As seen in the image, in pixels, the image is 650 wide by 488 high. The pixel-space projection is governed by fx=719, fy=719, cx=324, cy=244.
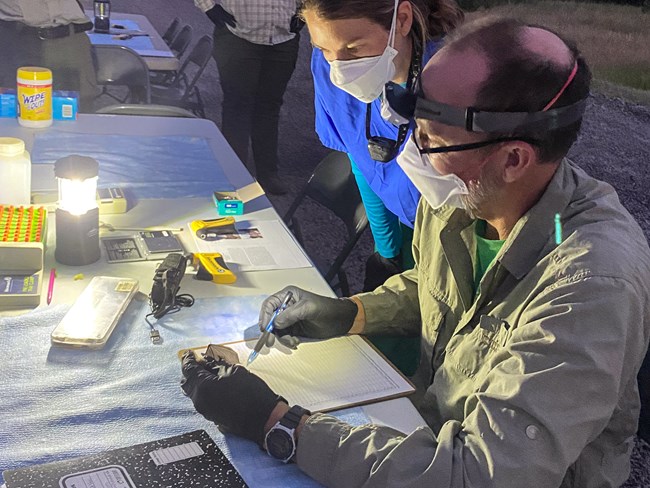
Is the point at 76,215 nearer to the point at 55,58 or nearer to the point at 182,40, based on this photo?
the point at 55,58

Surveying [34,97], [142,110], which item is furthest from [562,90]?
[142,110]

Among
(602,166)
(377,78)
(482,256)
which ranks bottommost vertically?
(602,166)

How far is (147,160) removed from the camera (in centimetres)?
220

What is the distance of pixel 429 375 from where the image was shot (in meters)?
1.46

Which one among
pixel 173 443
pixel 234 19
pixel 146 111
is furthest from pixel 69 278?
pixel 234 19

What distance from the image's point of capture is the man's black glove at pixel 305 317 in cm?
136

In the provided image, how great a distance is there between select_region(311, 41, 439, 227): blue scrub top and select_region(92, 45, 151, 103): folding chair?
5.48ft

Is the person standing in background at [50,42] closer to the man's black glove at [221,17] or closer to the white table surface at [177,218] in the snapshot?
the man's black glove at [221,17]

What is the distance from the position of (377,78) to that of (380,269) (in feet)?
2.04

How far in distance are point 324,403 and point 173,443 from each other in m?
0.26

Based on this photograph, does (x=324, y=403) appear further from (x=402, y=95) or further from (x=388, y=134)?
(x=388, y=134)

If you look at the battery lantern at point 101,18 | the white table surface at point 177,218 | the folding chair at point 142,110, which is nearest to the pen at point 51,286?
the white table surface at point 177,218

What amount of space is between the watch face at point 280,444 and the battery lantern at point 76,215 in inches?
27.4

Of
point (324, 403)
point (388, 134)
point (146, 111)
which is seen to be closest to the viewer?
point (324, 403)
